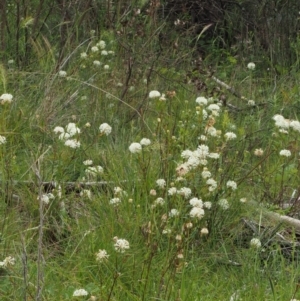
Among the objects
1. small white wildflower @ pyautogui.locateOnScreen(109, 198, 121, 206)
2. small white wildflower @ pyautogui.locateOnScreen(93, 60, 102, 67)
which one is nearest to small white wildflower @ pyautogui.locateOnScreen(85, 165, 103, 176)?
small white wildflower @ pyautogui.locateOnScreen(109, 198, 121, 206)

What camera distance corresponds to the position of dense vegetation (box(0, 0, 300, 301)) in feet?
9.33

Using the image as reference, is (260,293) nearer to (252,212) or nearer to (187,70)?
(252,212)

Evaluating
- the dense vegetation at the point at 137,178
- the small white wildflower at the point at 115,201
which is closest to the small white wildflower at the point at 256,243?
the dense vegetation at the point at 137,178

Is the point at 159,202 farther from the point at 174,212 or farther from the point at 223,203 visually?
the point at 223,203

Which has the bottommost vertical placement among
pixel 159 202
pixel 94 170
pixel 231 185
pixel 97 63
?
pixel 97 63

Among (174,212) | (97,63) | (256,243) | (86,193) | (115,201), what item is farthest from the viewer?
(97,63)

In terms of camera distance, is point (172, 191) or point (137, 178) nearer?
point (172, 191)

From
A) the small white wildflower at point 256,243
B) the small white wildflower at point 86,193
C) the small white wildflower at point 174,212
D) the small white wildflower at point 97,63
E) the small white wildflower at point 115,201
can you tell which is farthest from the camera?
the small white wildflower at point 97,63

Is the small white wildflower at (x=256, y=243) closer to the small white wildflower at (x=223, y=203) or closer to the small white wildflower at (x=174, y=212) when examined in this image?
the small white wildflower at (x=223, y=203)

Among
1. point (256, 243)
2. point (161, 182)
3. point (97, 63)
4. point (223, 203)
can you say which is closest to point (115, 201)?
point (161, 182)

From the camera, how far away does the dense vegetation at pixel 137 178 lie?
284cm

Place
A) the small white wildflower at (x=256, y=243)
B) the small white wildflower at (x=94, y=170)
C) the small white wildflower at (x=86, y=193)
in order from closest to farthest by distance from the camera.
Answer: the small white wildflower at (x=256, y=243) → the small white wildflower at (x=86, y=193) → the small white wildflower at (x=94, y=170)

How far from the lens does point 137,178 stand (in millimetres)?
3498

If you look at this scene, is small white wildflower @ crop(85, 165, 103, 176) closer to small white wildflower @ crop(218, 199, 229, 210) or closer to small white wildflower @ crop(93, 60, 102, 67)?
small white wildflower @ crop(218, 199, 229, 210)
